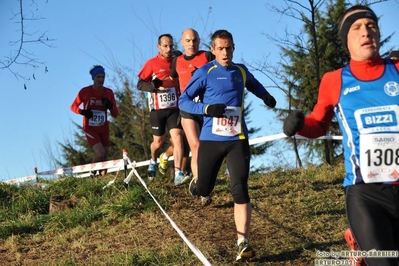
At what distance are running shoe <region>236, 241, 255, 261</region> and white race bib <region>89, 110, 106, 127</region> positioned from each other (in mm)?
6868

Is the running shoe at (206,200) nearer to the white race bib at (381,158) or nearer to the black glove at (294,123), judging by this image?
the black glove at (294,123)

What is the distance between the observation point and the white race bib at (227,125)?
666cm

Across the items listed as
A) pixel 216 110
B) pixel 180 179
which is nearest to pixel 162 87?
pixel 180 179

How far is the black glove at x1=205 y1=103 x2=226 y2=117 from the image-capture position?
638 cm

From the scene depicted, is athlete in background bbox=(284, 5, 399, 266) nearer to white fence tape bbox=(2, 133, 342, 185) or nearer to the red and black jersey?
the red and black jersey

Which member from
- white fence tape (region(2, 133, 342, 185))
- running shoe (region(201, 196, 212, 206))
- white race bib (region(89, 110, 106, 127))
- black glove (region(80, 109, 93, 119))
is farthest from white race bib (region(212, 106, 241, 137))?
white race bib (region(89, 110, 106, 127))

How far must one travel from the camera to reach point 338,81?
4.22 meters

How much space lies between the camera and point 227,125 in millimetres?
6684

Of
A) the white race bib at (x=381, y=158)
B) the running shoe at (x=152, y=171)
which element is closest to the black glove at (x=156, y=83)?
the running shoe at (x=152, y=171)

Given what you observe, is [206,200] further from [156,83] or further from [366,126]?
[366,126]

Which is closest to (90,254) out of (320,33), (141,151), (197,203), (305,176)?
(197,203)

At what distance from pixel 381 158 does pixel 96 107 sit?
→ 9.12 meters

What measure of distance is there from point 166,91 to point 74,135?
74.6 ft

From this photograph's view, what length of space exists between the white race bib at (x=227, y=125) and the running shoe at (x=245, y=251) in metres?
1.14
